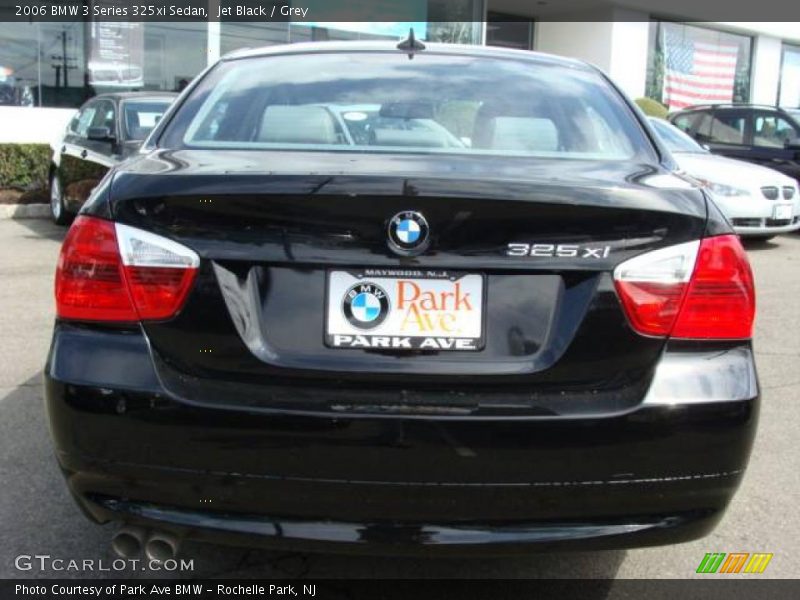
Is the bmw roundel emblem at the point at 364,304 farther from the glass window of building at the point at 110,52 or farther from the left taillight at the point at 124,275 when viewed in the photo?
the glass window of building at the point at 110,52

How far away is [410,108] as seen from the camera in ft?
9.46

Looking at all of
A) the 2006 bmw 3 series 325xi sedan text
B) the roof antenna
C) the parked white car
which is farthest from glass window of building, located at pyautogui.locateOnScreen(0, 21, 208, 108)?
the 2006 bmw 3 series 325xi sedan text

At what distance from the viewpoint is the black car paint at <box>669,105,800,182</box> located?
11938 mm

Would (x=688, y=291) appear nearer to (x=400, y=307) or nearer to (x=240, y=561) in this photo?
(x=400, y=307)

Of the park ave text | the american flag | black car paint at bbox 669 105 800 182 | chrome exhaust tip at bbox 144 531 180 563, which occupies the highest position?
the american flag

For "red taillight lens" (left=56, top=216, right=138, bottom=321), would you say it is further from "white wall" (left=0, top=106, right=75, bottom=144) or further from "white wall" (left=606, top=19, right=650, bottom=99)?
"white wall" (left=606, top=19, right=650, bottom=99)

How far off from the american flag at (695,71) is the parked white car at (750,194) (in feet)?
52.9

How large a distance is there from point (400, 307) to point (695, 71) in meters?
26.6

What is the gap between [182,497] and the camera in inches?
83.8

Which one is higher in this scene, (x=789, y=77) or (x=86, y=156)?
(x=789, y=77)

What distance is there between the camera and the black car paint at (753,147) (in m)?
11.9

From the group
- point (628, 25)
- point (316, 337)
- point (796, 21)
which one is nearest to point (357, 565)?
point (316, 337)

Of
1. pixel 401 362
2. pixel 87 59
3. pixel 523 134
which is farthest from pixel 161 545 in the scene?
pixel 87 59

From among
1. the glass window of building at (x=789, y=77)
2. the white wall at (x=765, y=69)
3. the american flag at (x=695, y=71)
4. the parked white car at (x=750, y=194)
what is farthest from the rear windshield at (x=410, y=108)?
the glass window of building at (x=789, y=77)
